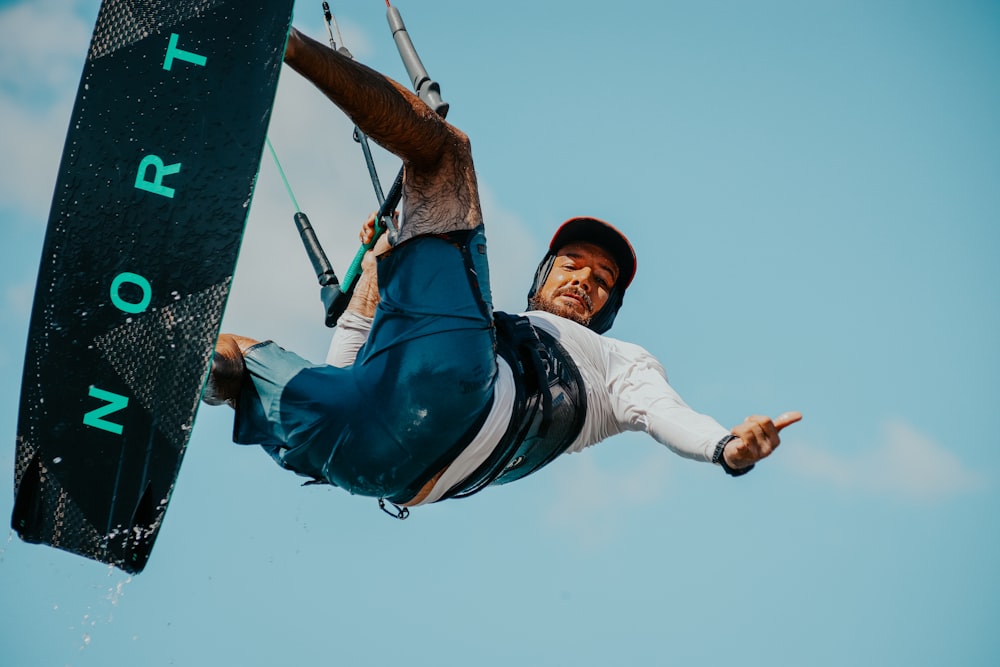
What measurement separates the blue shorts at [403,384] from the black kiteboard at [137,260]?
361mm

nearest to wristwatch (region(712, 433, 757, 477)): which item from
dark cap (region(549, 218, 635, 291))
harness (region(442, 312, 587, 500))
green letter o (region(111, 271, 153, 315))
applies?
harness (region(442, 312, 587, 500))

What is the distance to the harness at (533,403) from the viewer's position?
5.19 m

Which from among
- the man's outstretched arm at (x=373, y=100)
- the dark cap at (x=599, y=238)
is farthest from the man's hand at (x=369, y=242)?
the dark cap at (x=599, y=238)

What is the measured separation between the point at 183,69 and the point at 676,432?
2355 mm

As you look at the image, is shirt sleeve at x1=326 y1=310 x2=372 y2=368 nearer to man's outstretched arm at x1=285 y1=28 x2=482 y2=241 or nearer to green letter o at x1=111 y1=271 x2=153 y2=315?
man's outstretched arm at x1=285 y1=28 x2=482 y2=241

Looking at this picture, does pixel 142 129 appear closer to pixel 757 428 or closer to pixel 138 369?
pixel 138 369

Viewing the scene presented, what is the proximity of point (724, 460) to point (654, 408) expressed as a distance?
59 centimetres

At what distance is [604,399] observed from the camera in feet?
18.5

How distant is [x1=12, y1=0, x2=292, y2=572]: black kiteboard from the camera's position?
15.8 feet

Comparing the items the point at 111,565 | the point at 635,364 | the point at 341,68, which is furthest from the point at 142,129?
the point at 635,364

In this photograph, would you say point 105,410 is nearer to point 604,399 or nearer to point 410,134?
point 410,134

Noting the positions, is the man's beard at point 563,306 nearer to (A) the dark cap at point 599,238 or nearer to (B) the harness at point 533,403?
(A) the dark cap at point 599,238

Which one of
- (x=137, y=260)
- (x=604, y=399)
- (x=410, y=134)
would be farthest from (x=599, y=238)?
(x=137, y=260)

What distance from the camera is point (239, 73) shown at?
4918mm
